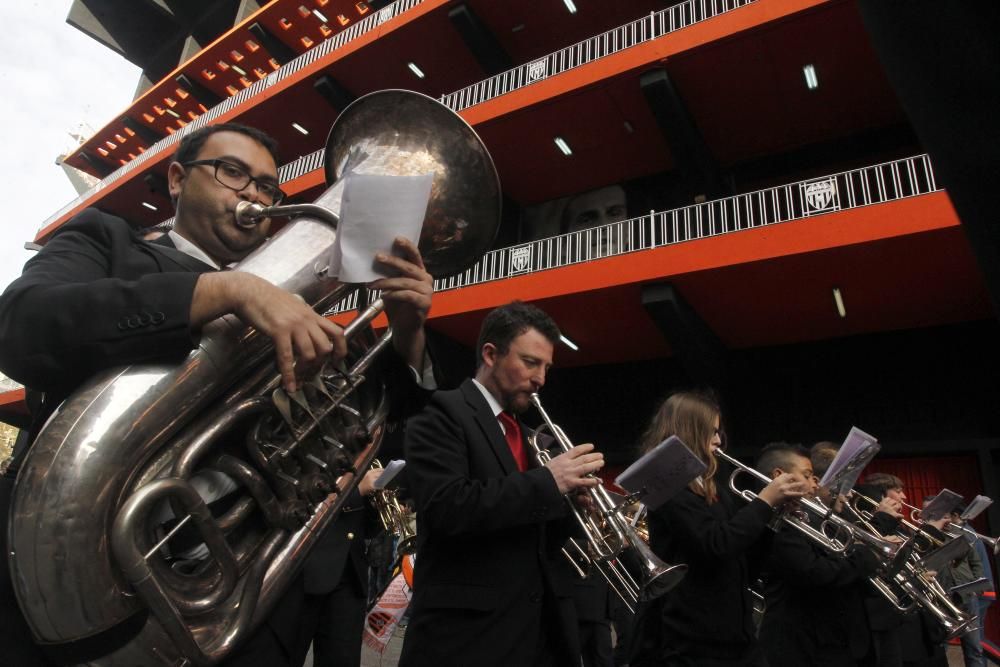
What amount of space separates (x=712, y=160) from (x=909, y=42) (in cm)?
1172

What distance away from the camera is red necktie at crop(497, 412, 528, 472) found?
2.31 meters

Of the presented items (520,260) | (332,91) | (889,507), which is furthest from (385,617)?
(332,91)

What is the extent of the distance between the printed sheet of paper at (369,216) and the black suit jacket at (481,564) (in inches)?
33.7

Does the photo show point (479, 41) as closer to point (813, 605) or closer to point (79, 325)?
point (813, 605)

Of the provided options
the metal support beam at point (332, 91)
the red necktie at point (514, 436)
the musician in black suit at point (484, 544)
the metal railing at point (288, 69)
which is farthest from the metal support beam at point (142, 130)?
the musician in black suit at point (484, 544)

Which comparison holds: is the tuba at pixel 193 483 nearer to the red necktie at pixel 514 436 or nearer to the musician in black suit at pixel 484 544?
the musician in black suit at pixel 484 544

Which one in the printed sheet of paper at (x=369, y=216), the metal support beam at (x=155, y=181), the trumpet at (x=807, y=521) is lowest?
the trumpet at (x=807, y=521)

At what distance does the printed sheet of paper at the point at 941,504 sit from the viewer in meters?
5.07

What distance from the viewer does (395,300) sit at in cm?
144

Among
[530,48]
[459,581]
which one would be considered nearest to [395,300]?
[459,581]

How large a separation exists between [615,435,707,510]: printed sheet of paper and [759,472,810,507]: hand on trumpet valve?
0.66m

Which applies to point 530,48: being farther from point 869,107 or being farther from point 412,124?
point 412,124

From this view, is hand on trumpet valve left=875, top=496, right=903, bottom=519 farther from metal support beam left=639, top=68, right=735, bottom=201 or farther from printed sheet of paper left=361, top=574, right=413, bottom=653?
metal support beam left=639, top=68, right=735, bottom=201

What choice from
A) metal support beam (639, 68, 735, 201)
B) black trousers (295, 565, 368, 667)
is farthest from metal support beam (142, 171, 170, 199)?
black trousers (295, 565, 368, 667)
